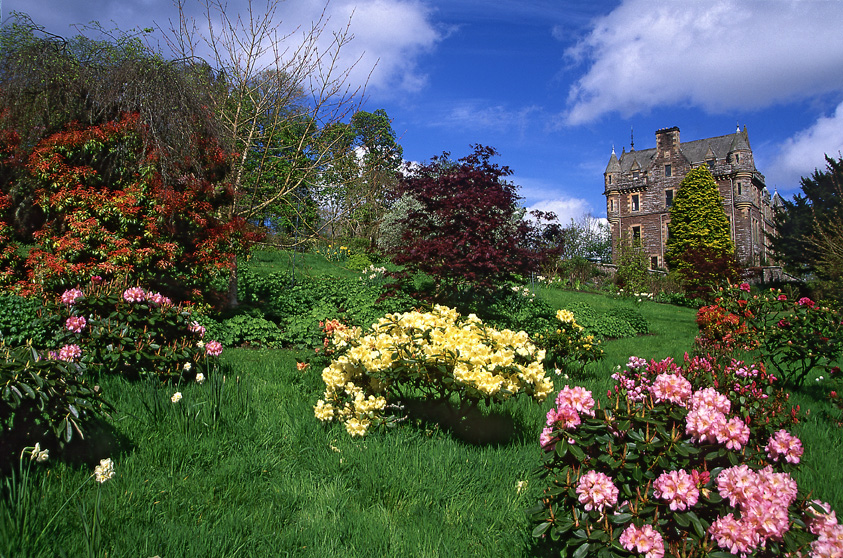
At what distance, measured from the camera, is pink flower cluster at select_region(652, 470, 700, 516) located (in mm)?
1725

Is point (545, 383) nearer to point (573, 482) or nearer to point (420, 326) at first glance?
point (420, 326)

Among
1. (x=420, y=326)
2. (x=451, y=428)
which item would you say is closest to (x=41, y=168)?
(x=420, y=326)

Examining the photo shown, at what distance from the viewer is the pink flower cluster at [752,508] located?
163cm

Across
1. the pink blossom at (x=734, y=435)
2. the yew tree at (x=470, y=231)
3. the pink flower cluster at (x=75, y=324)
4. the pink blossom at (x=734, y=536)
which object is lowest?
the pink blossom at (x=734, y=536)

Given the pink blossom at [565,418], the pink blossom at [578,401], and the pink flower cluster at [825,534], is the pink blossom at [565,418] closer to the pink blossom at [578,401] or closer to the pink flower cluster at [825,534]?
the pink blossom at [578,401]

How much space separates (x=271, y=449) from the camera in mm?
3039

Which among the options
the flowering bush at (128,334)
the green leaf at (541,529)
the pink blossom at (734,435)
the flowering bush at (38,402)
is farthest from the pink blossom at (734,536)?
the flowering bush at (128,334)

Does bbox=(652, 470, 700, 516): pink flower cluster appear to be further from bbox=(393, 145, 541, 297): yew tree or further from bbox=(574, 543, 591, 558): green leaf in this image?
bbox=(393, 145, 541, 297): yew tree

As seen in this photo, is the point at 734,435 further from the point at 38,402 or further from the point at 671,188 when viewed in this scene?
the point at 671,188

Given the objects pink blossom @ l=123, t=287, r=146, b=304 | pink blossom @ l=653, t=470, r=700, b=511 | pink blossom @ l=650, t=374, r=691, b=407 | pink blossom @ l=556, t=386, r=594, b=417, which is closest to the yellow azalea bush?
pink blossom @ l=556, t=386, r=594, b=417

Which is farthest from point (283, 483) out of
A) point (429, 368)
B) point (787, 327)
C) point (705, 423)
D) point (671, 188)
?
point (671, 188)

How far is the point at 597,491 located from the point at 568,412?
0.32 m

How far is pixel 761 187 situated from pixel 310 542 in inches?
1755

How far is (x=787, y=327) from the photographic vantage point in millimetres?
5527
